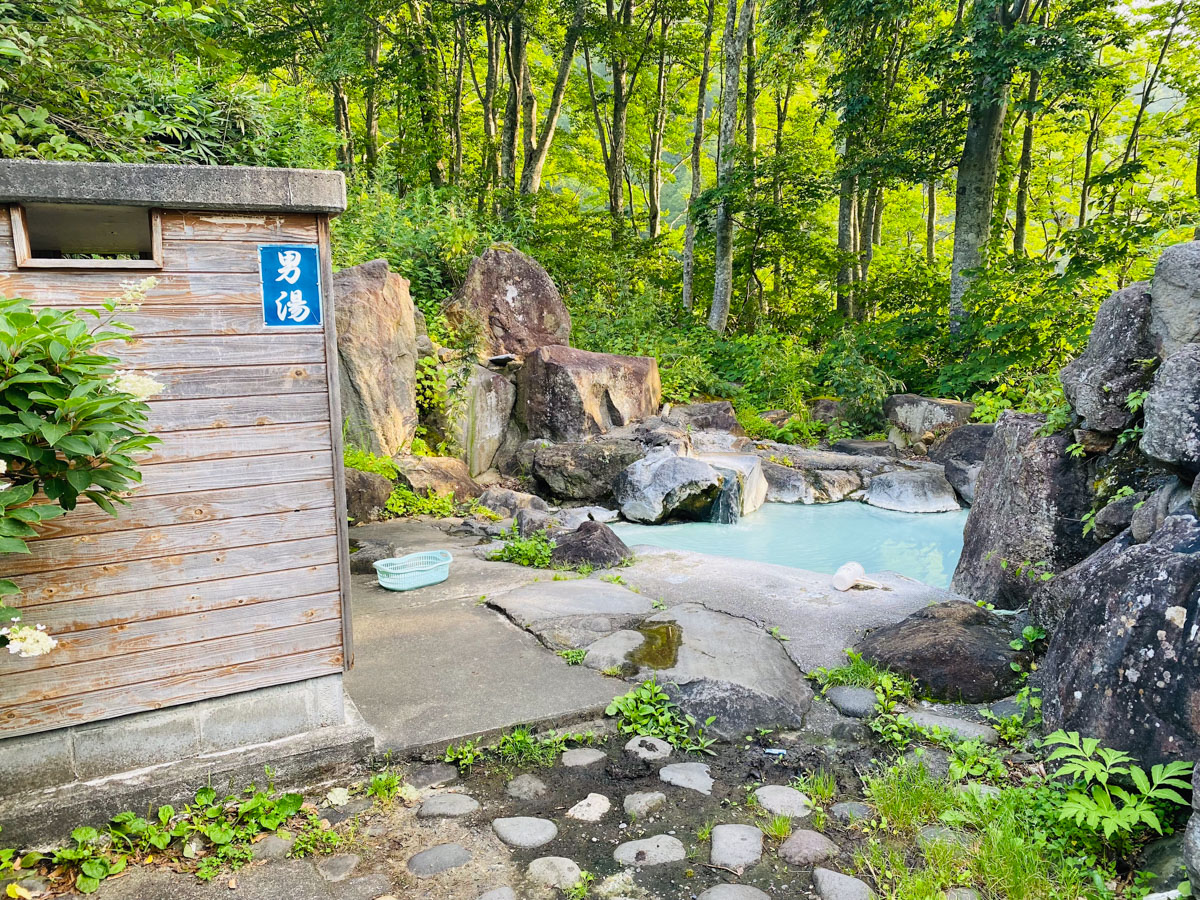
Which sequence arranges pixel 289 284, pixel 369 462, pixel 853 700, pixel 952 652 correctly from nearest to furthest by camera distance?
pixel 289 284 → pixel 853 700 → pixel 952 652 → pixel 369 462

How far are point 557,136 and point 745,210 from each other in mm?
11893

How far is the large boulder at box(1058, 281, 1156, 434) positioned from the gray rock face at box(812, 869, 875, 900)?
3.38 m

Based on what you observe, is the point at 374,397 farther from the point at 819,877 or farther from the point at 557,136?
the point at 557,136

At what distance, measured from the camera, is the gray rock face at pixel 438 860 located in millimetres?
2639

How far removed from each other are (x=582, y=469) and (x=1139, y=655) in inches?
293

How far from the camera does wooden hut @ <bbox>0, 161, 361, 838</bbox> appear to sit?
2611mm

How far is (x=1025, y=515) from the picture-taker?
4.99 metres

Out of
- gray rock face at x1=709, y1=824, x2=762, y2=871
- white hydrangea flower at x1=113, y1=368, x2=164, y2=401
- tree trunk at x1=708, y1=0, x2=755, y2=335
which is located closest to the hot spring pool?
gray rock face at x1=709, y1=824, x2=762, y2=871

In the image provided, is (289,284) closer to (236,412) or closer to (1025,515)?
(236,412)

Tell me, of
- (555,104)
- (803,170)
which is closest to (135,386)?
(803,170)

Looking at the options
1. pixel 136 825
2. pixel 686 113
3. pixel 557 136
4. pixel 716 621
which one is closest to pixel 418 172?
pixel 557 136

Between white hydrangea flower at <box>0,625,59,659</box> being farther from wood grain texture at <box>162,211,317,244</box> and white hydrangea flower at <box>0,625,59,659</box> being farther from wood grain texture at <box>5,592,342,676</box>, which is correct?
wood grain texture at <box>162,211,317,244</box>

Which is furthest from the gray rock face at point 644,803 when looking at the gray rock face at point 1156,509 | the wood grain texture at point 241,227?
the wood grain texture at point 241,227

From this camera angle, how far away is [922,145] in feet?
45.5
